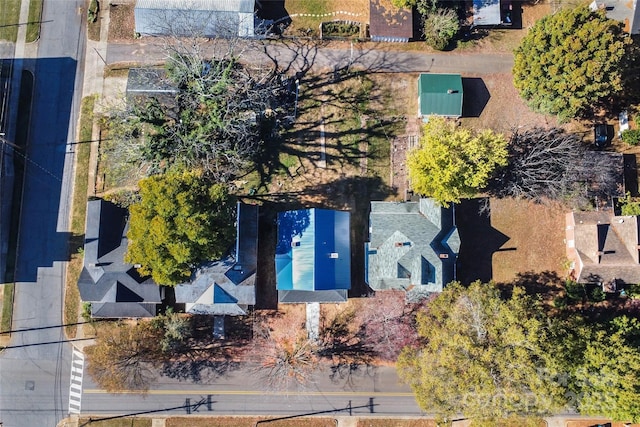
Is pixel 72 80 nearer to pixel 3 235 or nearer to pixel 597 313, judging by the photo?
pixel 3 235

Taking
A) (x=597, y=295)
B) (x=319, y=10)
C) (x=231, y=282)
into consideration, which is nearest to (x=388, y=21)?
(x=319, y=10)

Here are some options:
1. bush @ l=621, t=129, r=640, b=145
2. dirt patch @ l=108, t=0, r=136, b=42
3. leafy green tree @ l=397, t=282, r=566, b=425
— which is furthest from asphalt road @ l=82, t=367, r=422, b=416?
dirt patch @ l=108, t=0, r=136, b=42

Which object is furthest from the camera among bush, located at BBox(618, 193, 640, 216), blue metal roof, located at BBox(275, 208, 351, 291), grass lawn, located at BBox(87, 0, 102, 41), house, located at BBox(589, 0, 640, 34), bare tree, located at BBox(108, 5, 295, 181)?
grass lawn, located at BBox(87, 0, 102, 41)

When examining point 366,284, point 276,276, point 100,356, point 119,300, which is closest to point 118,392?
point 100,356

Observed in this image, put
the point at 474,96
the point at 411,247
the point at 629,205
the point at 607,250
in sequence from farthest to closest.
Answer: the point at 474,96 < the point at 629,205 < the point at 607,250 < the point at 411,247

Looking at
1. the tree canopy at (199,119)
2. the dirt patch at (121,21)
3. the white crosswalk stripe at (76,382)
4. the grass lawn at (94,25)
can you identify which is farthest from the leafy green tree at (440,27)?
the white crosswalk stripe at (76,382)

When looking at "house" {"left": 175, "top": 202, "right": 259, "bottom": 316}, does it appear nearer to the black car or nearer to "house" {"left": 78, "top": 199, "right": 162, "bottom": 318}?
"house" {"left": 78, "top": 199, "right": 162, "bottom": 318}

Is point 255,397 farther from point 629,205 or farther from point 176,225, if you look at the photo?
point 629,205
